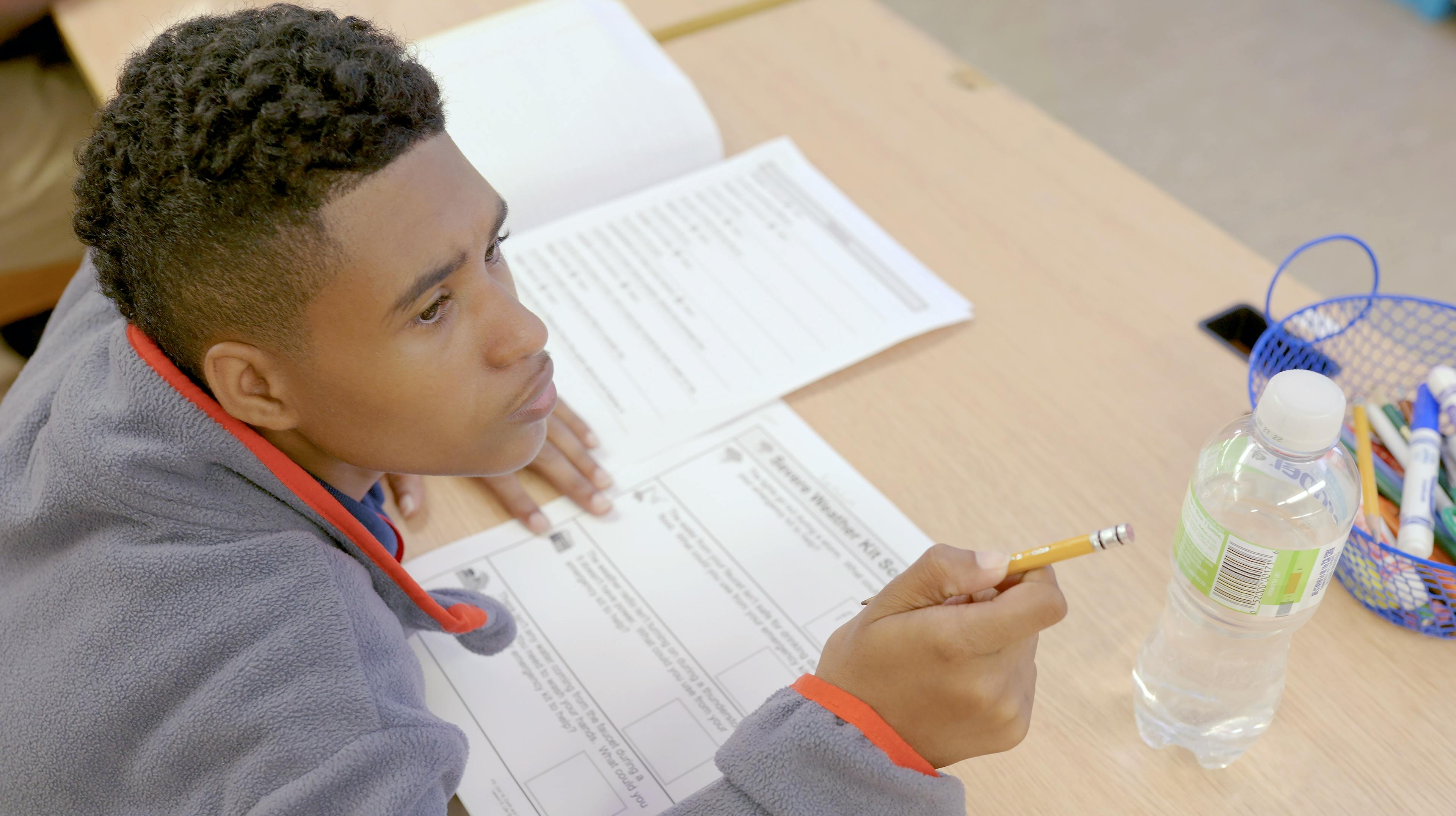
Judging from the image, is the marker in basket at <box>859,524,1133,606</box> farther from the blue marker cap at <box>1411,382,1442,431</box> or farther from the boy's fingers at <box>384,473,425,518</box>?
the boy's fingers at <box>384,473,425,518</box>

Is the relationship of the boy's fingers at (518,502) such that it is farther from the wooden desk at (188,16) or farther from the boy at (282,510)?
the wooden desk at (188,16)

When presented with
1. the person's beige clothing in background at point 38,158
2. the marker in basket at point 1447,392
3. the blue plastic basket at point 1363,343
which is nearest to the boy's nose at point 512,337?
the blue plastic basket at point 1363,343

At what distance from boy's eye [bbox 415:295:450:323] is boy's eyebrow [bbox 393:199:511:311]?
0.05ft

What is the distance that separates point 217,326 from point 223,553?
0.13 meters

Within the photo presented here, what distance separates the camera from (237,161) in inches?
21.7

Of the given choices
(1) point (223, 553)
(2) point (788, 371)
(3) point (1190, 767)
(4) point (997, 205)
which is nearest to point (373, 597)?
(1) point (223, 553)

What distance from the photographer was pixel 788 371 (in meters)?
0.91

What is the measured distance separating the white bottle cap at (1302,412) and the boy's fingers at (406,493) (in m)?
0.58

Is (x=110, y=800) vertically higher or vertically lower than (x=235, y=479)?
lower

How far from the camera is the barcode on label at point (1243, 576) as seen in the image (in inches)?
22.3

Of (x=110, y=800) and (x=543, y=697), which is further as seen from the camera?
(x=543, y=697)

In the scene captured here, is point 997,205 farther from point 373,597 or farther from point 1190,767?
point 373,597

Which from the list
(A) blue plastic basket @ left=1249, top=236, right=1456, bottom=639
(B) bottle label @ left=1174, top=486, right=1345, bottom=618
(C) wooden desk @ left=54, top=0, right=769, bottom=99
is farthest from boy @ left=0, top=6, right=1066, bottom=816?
(C) wooden desk @ left=54, top=0, right=769, bottom=99

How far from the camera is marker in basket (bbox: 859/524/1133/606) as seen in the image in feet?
1.84
